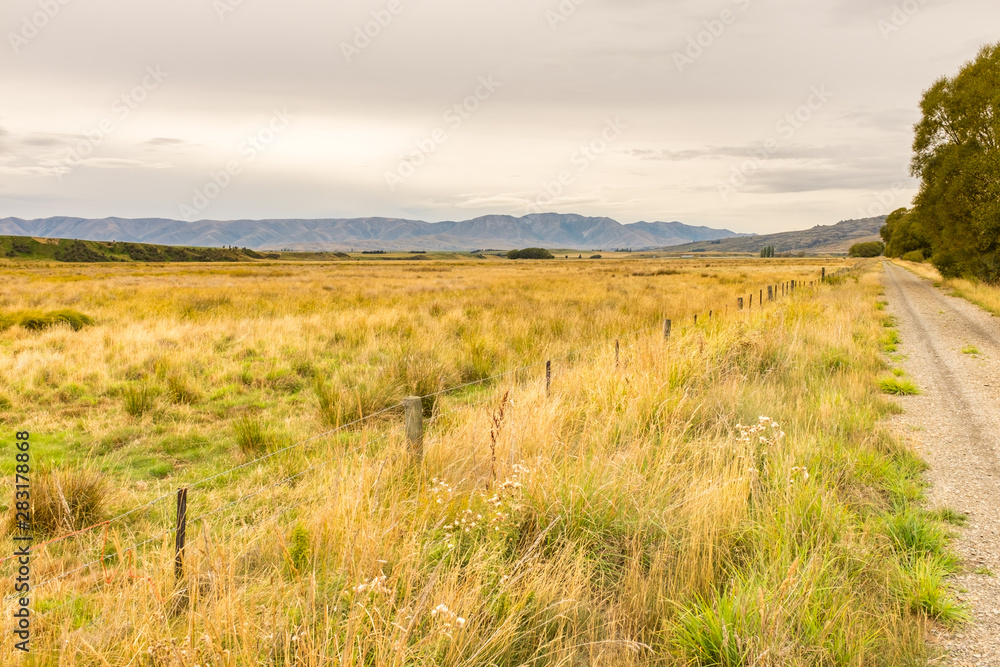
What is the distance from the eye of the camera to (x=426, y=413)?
25.6ft

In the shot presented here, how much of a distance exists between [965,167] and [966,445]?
2144 cm

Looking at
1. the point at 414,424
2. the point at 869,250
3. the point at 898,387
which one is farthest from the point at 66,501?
the point at 869,250

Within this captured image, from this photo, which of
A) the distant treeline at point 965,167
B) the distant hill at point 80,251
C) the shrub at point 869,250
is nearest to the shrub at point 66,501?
the distant treeline at point 965,167

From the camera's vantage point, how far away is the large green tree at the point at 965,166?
20.2 meters

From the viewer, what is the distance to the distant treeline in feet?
66.2

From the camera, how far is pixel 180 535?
2.87m

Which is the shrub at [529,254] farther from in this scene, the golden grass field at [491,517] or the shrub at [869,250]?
the golden grass field at [491,517]

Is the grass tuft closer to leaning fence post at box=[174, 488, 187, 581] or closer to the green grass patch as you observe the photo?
leaning fence post at box=[174, 488, 187, 581]

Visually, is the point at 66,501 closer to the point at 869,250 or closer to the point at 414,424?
the point at 414,424

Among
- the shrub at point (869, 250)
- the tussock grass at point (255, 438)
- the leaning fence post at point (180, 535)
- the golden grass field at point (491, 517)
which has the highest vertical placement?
the shrub at point (869, 250)

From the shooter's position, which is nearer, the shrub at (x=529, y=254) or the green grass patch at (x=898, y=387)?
the green grass patch at (x=898, y=387)

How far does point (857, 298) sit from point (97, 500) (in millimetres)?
23561

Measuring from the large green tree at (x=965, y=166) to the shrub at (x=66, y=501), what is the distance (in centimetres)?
2637

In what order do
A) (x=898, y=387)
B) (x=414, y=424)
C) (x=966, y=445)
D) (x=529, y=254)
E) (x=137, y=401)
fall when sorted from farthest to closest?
(x=529, y=254) → (x=898, y=387) → (x=137, y=401) → (x=966, y=445) → (x=414, y=424)
